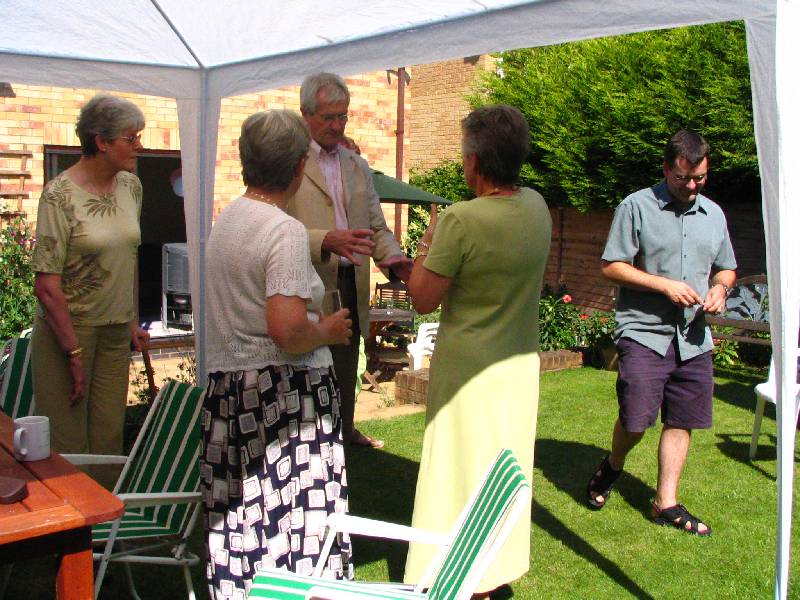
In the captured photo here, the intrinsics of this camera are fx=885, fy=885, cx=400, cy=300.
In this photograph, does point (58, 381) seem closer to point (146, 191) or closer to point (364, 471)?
point (364, 471)

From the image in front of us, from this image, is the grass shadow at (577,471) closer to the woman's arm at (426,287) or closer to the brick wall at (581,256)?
the woman's arm at (426,287)

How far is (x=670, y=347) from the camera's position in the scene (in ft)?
14.9

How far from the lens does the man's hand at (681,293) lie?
4191 millimetres

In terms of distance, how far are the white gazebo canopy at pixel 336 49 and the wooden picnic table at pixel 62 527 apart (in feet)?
6.80

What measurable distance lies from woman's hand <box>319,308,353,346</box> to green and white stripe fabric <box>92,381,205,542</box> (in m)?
0.87

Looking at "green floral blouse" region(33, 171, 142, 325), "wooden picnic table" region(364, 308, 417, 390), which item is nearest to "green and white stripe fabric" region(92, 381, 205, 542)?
"green floral blouse" region(33, 171, 142, 325)

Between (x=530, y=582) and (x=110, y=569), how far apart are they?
1886 millimetres

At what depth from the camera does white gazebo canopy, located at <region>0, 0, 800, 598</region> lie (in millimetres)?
2697

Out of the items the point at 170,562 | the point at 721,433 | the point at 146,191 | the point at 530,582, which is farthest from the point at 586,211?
the point at 170,562

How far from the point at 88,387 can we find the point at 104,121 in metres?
1.19

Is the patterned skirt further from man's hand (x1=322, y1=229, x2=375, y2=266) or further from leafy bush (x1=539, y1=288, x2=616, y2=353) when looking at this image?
leafy bush (x1=539, y1=288, x2=616, y2=353)

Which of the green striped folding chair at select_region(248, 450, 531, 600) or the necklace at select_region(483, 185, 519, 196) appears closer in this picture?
the green striped folding chair at select_region(248, 450, 531, 600)

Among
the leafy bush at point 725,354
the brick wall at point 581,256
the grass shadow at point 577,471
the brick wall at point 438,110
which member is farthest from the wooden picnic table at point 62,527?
the brick wall at point 438,110

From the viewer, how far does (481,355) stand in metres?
3.33
